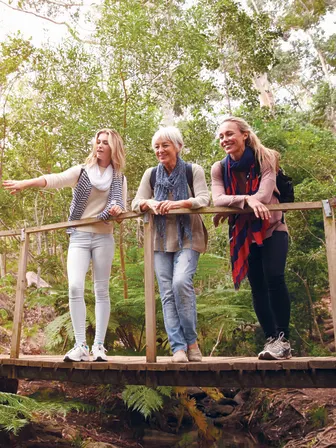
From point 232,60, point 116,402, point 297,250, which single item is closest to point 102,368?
point 116,402

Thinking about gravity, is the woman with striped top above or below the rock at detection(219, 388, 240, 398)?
above

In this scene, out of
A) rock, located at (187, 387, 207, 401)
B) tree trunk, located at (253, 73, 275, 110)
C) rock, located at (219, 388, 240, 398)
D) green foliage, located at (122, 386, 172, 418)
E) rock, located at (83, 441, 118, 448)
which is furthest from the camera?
tree trunk, located at (253, 73, 275, 110)

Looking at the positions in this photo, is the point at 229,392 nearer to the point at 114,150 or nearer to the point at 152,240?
the point at 152,240

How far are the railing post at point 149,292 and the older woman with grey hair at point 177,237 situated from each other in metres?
0.09

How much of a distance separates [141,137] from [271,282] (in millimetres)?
5421

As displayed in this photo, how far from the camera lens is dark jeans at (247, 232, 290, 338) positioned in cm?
373

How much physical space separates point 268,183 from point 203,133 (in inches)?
259

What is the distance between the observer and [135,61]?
893 centimetres

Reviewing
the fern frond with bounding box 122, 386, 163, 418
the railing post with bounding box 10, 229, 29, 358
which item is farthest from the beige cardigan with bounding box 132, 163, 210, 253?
the fern frond with bounding box 122, 386, 163, 418

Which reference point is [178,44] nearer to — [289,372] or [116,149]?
[116,149]

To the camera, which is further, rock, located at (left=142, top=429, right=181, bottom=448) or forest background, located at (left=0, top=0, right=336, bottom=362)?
forest background, located at (left=0, top=0, right=336, bottom=362)

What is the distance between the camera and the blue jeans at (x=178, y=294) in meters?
3.81

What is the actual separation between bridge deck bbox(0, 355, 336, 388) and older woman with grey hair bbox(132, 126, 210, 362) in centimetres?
15

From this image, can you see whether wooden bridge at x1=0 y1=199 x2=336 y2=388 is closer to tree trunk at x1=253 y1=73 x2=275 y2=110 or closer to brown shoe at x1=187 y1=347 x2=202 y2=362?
brown shoe at x1=187 y1=347 x2=202 y2=362
